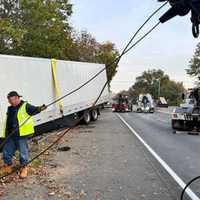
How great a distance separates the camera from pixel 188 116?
21.8 m

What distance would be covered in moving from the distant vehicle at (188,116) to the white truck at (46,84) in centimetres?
495

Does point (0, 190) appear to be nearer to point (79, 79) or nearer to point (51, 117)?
point (51, 117)

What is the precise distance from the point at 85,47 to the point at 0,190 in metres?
54.6

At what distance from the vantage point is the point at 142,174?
9781 millimetres

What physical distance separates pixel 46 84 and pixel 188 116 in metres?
7.51

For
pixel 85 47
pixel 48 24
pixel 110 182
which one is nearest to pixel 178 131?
pixel 110 182

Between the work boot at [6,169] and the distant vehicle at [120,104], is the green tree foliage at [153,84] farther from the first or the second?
the work boot at [6,169]

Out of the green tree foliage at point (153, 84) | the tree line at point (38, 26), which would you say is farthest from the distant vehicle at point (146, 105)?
the green tree foliage at point (153, 84)

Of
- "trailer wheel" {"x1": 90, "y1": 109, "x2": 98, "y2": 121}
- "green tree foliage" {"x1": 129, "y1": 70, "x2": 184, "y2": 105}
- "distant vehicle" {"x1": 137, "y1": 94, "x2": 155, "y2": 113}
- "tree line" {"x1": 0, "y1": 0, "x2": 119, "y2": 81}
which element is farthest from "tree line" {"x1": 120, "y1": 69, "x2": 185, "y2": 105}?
"trailer wheel" {"x1": 90, "y1": 109, "x2": 98, "y2": 121}

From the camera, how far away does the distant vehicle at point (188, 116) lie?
21.5 m

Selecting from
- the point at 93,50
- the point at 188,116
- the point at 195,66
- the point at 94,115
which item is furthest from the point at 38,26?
the point at 195,66

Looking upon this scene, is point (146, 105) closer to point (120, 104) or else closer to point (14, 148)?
point (120, 104)

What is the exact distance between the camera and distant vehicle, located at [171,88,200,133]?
845 inches

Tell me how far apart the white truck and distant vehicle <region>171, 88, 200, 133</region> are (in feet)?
16.3
